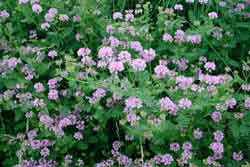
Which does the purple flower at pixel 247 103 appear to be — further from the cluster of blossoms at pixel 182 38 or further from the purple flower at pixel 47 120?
the purple flower at pixel 47 120

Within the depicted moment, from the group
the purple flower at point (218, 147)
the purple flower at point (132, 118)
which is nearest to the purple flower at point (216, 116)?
the purple flower at point (218, 147)

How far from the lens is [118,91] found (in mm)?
2012

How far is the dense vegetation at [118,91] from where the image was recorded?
211 centimetres

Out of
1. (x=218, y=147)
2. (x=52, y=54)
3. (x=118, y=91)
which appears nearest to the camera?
(x=118, y=91)

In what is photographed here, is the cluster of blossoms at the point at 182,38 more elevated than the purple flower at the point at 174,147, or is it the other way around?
the cluster of blossoms at the point at 182,38

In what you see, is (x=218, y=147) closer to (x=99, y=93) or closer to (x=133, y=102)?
(x=133, y=102)

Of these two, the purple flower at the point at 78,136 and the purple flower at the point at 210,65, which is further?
the purple flower at the point at 210,65

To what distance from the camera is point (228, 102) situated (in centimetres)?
216

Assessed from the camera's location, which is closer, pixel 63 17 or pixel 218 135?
pixel 218 135

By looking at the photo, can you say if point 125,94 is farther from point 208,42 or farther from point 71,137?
point 208,42

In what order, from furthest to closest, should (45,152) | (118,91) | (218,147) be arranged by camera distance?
1. (45,152)
2. (218,147)
3. (118,91)

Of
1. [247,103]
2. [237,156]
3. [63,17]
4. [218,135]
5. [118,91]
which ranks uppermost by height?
[63,17]

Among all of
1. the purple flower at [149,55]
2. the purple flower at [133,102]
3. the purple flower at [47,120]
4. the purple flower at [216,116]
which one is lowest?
the purple flower at [47,120]

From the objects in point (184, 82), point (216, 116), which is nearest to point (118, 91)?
point (184, 82)
